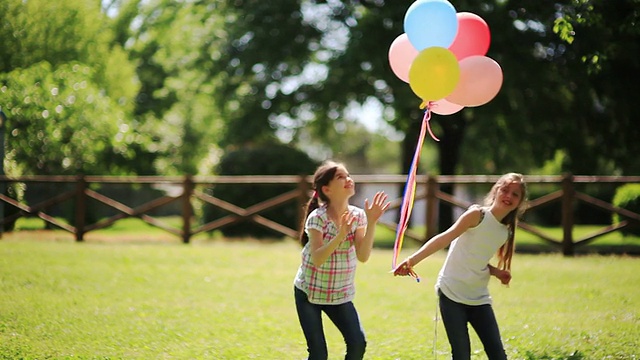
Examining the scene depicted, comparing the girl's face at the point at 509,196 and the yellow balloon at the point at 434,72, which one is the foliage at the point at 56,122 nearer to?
the yellow balloon at the point at 434,72

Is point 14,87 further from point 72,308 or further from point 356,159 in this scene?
point 356,159

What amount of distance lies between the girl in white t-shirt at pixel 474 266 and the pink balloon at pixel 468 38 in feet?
4.20

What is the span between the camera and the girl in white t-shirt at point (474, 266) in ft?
13.4

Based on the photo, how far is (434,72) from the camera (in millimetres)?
4676

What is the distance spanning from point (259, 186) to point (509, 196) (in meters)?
11.4

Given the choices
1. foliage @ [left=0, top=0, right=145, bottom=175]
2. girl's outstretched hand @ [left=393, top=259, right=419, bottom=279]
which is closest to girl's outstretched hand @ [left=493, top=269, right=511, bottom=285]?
girl's outstretched hand @ [left=393, top=259, right=419, bottom=279]

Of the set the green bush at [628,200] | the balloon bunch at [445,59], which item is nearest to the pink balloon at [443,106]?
the balloon bunch at [445,59]

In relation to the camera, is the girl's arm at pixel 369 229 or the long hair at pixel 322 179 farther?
the long hair at pixel 322 179

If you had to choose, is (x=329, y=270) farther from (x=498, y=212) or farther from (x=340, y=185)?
(x=498, y=212)

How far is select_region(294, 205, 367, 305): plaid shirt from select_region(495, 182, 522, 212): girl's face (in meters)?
0.88

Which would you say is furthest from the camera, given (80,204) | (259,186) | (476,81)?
(259,186)

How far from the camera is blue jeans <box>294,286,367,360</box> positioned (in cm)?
398

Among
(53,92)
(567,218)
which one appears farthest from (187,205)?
(567,218)

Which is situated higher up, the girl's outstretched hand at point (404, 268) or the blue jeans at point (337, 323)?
the girl's outstretched hand at point (404, 268)
